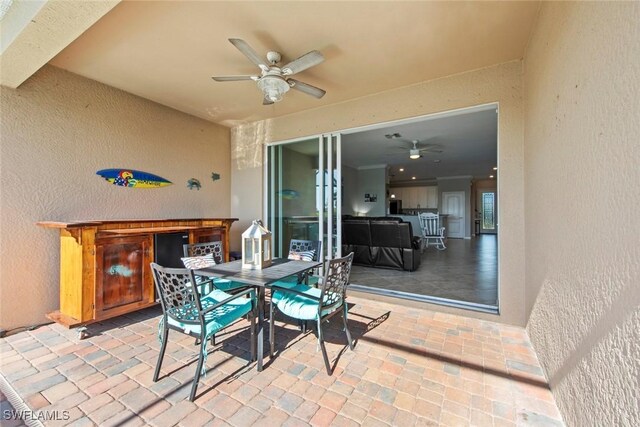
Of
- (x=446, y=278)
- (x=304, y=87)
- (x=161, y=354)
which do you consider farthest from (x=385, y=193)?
(x=161, y=354)

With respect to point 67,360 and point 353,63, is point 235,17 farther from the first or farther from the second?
point 67,360

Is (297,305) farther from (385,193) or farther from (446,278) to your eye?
(385,193)

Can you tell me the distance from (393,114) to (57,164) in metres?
3.76

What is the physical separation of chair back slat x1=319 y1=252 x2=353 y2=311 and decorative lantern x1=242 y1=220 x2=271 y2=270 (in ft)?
2.19

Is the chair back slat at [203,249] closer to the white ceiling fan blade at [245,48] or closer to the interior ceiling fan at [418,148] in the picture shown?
the white ceiling fan blade at [245,48]

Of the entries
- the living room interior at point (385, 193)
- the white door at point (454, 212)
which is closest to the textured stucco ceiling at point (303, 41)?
the living room interior at point (385, 193)

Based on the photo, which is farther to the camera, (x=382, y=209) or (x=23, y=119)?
(x=382, y=209)

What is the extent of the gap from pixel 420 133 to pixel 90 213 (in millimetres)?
5044

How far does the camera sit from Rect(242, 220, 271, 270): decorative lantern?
2.38 m

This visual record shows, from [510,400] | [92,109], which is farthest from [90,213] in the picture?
[510,400]

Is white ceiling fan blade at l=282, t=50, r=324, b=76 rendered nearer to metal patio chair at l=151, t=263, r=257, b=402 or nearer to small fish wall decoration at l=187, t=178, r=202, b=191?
metal patio chair at l=151, t=263, r=257, b=402

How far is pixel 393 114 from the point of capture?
339cm

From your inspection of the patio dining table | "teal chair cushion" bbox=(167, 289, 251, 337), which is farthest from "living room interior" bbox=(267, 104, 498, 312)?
"teal chair cushion" bbox=(167, 289, 251, 337)

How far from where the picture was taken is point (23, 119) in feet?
8.71
